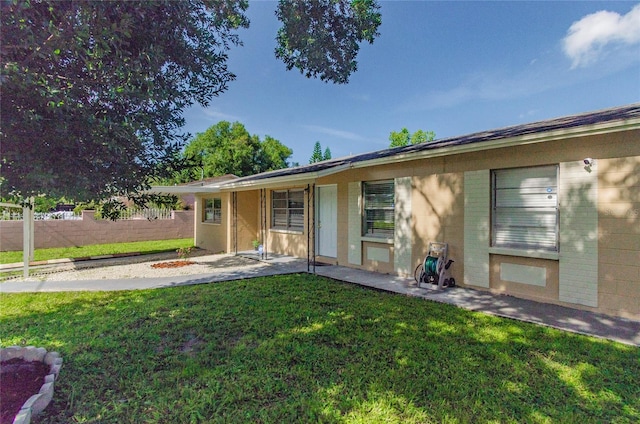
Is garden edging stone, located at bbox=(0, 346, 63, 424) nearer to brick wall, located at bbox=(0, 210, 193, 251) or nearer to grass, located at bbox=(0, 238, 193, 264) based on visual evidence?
grass, located at bbox=(0, 238, 193, 264)

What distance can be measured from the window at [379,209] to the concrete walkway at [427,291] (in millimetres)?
1189

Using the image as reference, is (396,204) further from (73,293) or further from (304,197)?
(73,293)

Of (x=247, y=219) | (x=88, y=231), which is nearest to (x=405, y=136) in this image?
(x=247, y=219)

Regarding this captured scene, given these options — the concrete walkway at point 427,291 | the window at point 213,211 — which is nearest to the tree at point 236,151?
the window at point 213,211

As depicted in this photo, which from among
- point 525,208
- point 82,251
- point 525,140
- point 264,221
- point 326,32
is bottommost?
point 82,251

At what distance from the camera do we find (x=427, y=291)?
675 centimetres

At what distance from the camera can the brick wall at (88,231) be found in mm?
12750

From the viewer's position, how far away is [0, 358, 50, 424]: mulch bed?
8.61ft

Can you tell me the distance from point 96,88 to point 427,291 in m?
6.43

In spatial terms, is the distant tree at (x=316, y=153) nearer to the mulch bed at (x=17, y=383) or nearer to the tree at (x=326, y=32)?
the tree at (x=326, y=32)

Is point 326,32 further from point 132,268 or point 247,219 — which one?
point 247,219

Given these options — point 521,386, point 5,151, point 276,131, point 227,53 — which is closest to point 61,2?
point 5,151

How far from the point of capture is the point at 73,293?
686 cm

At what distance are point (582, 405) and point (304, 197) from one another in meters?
9.07
